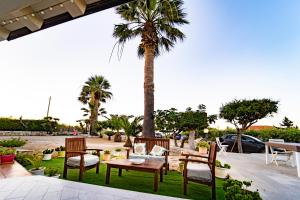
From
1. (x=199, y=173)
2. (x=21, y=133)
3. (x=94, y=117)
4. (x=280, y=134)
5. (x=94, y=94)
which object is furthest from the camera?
(x=94, y=117)

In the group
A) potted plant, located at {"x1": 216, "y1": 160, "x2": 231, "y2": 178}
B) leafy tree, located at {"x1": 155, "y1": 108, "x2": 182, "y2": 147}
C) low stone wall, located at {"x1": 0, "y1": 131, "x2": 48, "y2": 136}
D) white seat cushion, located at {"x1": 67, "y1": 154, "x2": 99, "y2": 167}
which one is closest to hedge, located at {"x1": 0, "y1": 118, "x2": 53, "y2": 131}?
low stone wall, located at {"x1": 0, "y1": 131, "x2": 48, "y2": 136}

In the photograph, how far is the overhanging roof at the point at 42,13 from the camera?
8.06 ft

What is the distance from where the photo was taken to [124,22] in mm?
8617

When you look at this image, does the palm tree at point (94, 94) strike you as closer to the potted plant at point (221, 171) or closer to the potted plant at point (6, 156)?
the potted plant at point (6, 156)

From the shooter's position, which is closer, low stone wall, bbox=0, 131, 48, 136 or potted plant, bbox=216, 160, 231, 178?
potted plant, bbox=216, 160, 231, 178

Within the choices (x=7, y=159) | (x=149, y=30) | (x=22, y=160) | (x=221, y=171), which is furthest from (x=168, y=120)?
(x=7, y=159)

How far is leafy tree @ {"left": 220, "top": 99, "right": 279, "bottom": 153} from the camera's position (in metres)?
9.68

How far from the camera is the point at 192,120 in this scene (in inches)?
363

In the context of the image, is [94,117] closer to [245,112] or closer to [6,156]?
[245,112]

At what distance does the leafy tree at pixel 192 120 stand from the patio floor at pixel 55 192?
20.5 feet

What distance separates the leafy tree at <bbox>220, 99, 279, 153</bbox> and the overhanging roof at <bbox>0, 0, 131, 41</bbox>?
9464 mm

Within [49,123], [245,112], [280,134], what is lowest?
[280,134]

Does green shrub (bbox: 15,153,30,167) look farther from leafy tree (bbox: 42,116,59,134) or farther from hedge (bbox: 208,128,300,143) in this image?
leafy tree (bbox: 42,116,59,134)

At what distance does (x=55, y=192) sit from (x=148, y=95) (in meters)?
5.19
